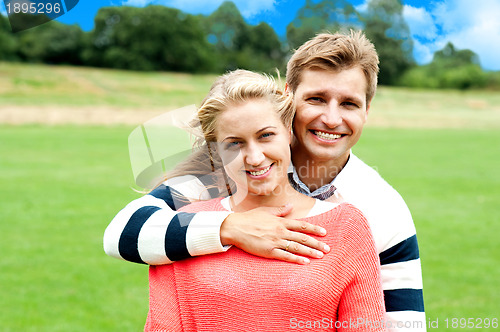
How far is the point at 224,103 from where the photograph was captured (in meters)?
2.24

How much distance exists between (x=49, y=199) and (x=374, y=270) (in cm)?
1213

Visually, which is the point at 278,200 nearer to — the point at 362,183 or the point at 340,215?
the point at 340,215

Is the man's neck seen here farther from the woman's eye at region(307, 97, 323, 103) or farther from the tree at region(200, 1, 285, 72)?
the tree at region(200, 1, 285, 72)

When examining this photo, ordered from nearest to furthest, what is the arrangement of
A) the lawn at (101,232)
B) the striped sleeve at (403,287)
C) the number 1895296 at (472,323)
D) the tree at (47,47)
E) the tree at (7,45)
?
the striped sleeve at (403,287)
the number 1895296 at (472,323)
the lawn at (101,232)
the tree at (47,47)
the tree at (7,45)

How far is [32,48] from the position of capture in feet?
170

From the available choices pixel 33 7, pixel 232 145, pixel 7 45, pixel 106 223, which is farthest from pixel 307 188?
pixel 7 45

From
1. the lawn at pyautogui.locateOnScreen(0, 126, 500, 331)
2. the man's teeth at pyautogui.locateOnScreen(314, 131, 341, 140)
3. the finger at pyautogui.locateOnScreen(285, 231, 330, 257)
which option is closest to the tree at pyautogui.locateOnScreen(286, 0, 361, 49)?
the man's teeth at pyautogui.locateOnScreen(314, 131, 341, 140)

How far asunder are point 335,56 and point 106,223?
8.89m

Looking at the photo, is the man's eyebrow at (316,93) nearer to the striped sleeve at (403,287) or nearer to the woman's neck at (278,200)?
the woman's neck at (278,200)

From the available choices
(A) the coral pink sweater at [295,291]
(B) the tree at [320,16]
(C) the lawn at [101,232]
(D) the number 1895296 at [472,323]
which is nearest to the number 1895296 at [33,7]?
(A) the coral pink sweater at [295,291]

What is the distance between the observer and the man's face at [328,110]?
9.44ft

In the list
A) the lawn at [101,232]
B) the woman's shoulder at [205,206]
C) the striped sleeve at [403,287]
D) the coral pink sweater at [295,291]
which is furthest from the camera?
the lawn at [101,232]

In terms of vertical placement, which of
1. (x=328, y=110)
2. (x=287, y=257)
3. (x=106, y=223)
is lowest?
(x=287, y=257)

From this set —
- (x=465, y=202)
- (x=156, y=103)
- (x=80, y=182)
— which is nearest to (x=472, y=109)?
(x=156, y=103)
